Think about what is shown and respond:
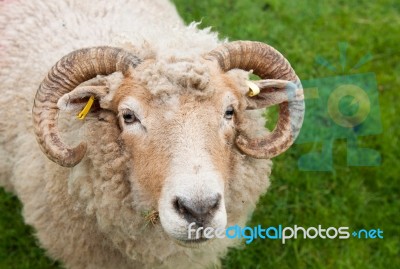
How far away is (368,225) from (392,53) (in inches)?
96.6

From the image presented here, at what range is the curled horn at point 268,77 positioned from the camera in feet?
9.61

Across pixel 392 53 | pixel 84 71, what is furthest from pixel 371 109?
pixel 84 71

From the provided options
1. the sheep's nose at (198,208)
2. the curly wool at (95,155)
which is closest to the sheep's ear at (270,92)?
the curly wool at (95,155)

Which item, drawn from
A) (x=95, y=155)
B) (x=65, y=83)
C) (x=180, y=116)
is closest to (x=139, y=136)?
(x=180, y=116)

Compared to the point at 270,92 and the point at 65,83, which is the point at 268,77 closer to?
the point at 270,92

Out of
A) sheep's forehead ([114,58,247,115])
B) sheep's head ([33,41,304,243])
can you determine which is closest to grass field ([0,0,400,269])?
sheep's head ([33,41,304,243])

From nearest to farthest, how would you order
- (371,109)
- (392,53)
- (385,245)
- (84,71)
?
(84,71) < (385,245) < (371,109) < (392,53)

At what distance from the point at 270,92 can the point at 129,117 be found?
2.81 ft

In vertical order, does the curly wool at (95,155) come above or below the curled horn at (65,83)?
below

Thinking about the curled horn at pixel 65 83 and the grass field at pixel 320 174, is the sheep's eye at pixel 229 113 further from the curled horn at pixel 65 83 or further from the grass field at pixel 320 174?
the grass field at pixel 320 174

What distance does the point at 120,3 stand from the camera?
4117 millimetres

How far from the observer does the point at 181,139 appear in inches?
101

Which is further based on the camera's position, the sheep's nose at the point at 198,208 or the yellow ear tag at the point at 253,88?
the yellow ear tag at the point at 253,88

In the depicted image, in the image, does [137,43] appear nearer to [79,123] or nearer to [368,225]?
[79,123]
